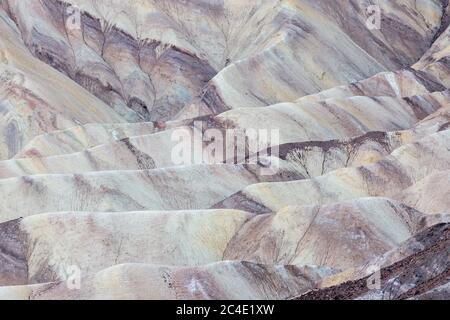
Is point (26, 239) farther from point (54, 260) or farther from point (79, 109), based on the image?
point (79, 109)

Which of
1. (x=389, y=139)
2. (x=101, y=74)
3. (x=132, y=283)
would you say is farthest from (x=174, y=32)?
(x=132, y=283)

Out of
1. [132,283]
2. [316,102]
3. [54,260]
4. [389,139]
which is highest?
[316,102]

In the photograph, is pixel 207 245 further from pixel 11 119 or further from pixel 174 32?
pixel 174 32

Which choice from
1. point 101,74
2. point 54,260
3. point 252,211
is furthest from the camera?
point 101,74

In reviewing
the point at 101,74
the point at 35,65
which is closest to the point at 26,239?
the point at 35,65
